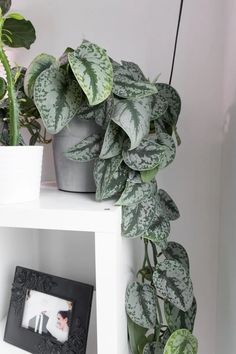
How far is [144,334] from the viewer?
80cm

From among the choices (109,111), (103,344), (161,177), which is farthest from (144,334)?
(109,111)

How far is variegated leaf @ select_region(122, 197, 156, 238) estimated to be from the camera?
667 millimetres

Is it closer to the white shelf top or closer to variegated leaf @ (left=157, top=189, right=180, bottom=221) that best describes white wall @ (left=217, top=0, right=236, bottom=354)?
variegated leaf @ (left=157, top=189, right=180, bottom=221)

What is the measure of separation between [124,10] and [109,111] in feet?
1.57

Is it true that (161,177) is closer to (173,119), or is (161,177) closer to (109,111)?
→ (173,119)

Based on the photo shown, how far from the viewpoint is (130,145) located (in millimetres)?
643

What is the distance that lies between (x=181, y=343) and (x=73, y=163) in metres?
0.50

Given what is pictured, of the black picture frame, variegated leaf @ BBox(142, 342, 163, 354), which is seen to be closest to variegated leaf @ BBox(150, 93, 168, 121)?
the black picture frame

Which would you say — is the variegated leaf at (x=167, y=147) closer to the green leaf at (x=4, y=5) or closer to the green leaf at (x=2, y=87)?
the green leaf at (x=2, y=87)

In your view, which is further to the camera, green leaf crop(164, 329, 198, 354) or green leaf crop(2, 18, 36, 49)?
green leaf crop(2, 18, 36, 49)

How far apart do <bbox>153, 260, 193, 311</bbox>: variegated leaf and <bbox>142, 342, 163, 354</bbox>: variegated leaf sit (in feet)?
0.44

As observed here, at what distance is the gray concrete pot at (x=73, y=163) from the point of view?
0.72 meters

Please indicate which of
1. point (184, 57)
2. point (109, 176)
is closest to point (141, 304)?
point (109, 176)

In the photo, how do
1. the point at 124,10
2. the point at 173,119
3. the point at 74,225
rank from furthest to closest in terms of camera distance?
the point at 124,10
the point at 173,119
the point at 74,225
